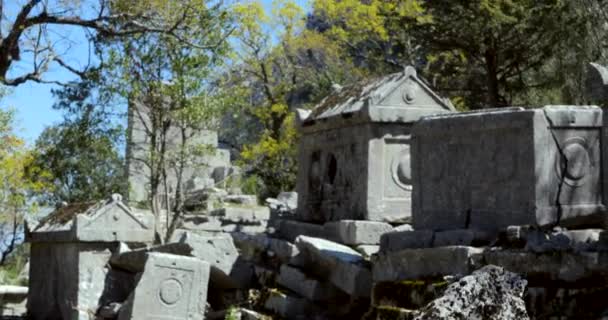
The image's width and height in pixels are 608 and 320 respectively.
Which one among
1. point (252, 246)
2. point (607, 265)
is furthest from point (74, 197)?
point (607, 265)

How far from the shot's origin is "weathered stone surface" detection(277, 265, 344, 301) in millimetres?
9789

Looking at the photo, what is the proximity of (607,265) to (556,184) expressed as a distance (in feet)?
7.45

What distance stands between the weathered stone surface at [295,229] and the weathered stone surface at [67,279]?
250 centimetres

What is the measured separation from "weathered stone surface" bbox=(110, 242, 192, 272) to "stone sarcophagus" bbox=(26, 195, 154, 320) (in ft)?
1.06

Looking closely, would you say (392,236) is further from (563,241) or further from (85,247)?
(85,247)

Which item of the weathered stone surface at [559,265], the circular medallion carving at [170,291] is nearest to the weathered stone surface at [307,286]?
the circular medallion carving at [170,291]

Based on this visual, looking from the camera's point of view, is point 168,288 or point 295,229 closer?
point 168,288

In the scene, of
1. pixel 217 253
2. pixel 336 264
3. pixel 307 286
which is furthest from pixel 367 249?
pixel 217 253

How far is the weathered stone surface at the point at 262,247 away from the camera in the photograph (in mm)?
11031

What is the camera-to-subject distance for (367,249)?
10898 mm

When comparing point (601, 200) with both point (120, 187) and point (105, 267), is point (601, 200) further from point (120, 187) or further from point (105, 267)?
point (120, 187)

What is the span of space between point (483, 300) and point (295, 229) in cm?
919

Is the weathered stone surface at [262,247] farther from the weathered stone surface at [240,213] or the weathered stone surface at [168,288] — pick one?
the weathered stone surface at [240,213]

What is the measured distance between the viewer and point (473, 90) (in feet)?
75.7
